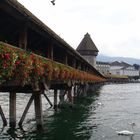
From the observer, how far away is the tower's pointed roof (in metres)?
84.4

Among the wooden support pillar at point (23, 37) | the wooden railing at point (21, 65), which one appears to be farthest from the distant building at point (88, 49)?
the wooden support pillar at point (23, 37)

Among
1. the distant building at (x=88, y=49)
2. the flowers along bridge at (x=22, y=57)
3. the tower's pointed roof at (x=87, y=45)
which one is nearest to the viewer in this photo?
the flowers along bridge at (x=22, y=57)

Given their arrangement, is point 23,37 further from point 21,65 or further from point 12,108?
point 12,108

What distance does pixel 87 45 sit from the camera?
85.1 meters

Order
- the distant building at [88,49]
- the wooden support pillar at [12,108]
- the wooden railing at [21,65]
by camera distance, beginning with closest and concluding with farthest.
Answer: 1. the wooden railing at [21,65]
2. the wooden support pillar at [12,108]
3. the distant building at [88,49]

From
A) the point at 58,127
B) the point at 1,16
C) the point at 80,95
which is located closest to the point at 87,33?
the point at 80,95

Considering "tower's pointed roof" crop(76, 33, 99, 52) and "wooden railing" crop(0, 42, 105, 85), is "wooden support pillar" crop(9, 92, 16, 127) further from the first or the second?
"tower's pointed roof" crop(76, 33, 99, 52)

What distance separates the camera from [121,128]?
19953mm

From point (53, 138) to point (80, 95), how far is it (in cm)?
2631

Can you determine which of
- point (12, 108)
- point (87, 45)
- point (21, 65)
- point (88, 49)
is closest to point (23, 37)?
point (21, 65)

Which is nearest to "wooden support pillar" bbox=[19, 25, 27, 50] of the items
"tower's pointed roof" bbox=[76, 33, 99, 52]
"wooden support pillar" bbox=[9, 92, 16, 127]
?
"wooden support pillar" bbox=[9, 92, 16, 127]

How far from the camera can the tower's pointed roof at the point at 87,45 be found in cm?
8444

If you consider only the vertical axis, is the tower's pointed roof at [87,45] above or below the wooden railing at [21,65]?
above

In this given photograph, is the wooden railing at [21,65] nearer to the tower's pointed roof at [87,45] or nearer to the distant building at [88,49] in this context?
the distant building at [88,49]
